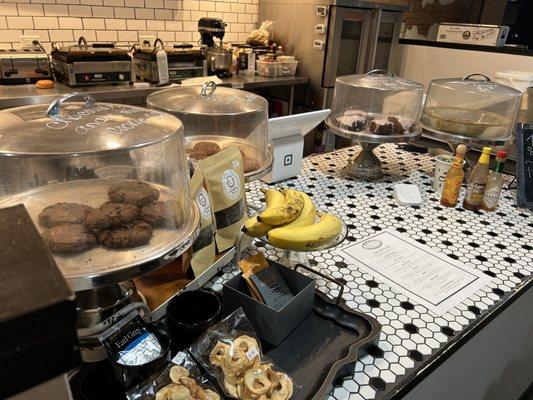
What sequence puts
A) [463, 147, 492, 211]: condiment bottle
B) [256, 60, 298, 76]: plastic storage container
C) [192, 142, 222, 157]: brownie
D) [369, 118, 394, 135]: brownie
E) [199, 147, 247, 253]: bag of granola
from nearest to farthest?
[199, 147, 247, 253]: bag of granola
[192, 142, 222, 157]: brownie
[463, 147, 492, 211]: condiment bottle
[369, 118, 394, 135]: brownie
[256, 60, 298, 76]: plastic storage container

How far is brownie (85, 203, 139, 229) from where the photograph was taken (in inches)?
32.0

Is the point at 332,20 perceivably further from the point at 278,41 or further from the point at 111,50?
the point at 111,50

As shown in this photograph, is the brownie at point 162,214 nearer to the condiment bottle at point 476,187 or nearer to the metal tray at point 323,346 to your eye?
the metal tray at point 323,346

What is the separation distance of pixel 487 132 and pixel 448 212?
1.55ft

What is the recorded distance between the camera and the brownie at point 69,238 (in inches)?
29.8

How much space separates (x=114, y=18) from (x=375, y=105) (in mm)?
2362

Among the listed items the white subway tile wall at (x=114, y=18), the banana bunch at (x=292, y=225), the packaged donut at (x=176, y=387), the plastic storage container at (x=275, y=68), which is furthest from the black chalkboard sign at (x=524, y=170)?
the white subway tile wall at (x=114, y=18)

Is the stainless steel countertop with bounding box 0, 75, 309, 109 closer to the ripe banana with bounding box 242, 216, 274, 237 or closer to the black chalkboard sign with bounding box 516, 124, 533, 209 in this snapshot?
the ripe banana with bounding box 242, 216, 274, 237

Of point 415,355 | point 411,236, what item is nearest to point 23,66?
point 411,236

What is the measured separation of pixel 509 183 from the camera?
188 centimetres

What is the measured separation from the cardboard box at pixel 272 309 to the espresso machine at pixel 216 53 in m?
2.73

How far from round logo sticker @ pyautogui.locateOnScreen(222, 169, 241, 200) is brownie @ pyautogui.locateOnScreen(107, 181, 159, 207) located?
0.72 feet

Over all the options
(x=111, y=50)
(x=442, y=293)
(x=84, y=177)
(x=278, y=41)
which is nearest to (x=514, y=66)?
(x=278, y=41)

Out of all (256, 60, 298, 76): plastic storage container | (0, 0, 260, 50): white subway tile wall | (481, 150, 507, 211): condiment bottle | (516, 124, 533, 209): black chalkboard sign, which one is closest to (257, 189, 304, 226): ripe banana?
(481, 150, 507, 211): condiment bottle
